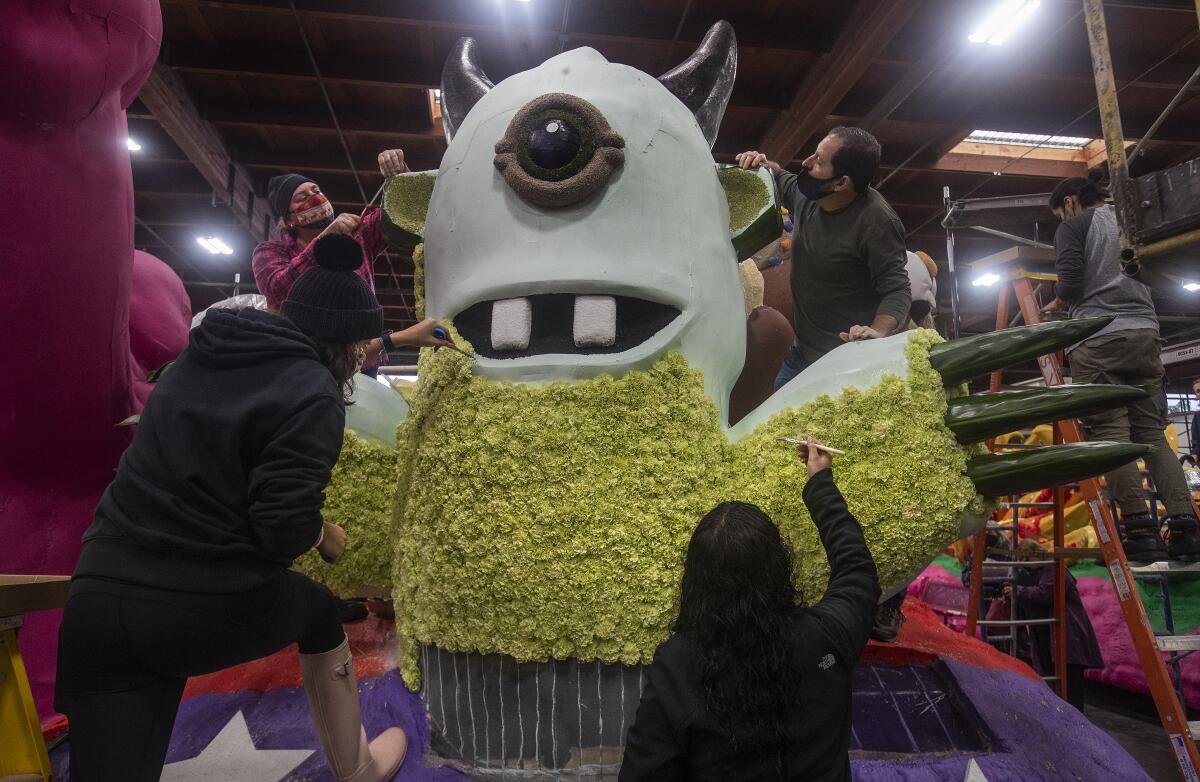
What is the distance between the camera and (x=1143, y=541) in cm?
259

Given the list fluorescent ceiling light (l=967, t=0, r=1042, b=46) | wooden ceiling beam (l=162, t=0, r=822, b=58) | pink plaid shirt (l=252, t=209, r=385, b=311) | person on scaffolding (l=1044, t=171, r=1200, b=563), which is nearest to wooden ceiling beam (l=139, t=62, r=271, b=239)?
wooden ceiling beam (l=162, t=0, r=822, b=58)

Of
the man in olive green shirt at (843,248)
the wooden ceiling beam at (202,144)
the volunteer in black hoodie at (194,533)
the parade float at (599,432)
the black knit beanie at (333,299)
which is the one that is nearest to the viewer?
the volunteer in black hoodie at (194,533)

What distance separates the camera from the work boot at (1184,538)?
98.8 inches

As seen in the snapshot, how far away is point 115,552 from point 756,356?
1.69m

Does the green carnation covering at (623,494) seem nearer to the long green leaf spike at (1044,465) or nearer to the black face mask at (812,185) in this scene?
the long green leaf spike at (1044,465)

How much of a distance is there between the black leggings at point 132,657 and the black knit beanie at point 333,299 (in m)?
0.43

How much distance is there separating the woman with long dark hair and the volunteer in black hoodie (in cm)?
58

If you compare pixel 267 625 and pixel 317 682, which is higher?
pixel 267 625

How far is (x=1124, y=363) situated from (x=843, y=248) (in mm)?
1533

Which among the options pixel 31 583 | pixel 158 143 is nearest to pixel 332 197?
pixel 158 143

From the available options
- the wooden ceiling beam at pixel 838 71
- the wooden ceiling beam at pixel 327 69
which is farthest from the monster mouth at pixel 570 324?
the wooden ceiling beam at pixel 327 69

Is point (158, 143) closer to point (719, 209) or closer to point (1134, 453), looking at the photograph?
point (719, 209)

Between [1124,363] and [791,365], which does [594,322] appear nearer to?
[791,365]

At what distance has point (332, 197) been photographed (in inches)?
237
